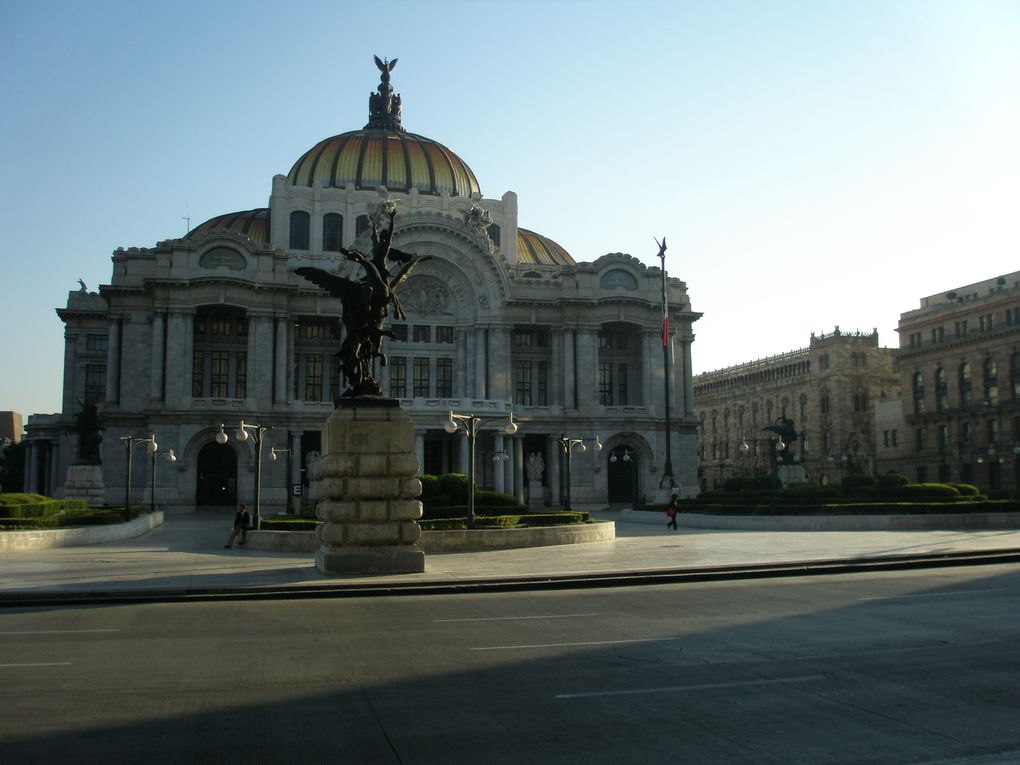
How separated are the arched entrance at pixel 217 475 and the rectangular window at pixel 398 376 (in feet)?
42.7

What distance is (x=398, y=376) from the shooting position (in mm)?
75500

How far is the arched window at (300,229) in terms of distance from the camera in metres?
80.6

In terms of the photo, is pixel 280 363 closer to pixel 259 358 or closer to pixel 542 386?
pixel 259 358

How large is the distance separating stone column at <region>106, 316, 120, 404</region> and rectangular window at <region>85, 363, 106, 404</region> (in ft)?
46.3

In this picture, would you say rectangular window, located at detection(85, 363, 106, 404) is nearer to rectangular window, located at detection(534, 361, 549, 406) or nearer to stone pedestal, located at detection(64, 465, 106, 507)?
stone pedestal, located at detection(64, 465, 106, 507)

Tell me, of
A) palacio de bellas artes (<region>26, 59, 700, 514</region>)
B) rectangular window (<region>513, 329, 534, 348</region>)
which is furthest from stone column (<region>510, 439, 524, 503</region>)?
rectangular window (<region>513, 329, 534, 348</region>)

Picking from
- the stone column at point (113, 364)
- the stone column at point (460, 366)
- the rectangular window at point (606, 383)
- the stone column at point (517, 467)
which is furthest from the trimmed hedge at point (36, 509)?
the rectangular window at point (606, 383)

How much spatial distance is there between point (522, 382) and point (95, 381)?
122ft

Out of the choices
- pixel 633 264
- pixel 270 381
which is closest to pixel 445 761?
pixel 270 381

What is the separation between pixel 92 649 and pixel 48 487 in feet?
248

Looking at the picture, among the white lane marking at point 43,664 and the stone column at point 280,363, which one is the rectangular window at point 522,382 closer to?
the stone column at point 280,363

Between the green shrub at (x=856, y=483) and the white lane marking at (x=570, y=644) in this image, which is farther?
the green shrub at (x=856, y=483)

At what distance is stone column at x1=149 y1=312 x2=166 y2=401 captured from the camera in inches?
2672

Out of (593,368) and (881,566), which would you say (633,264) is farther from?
(881,566)
